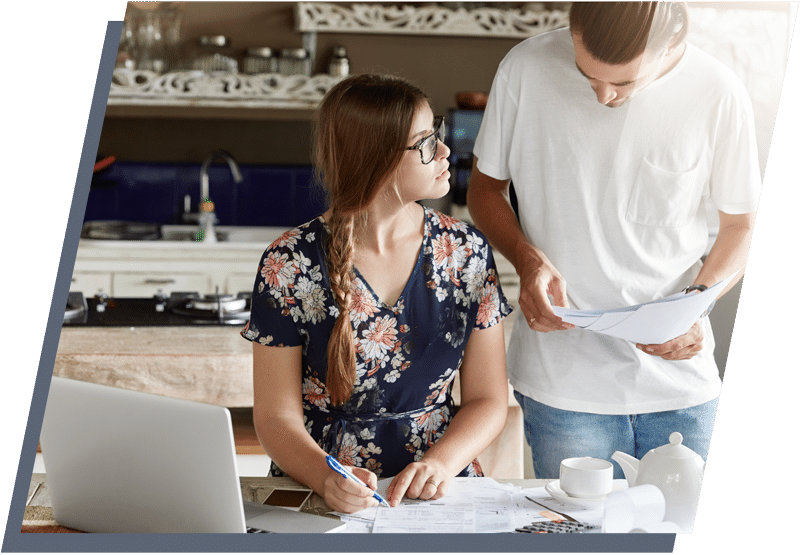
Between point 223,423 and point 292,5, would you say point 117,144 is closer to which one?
point 292,5

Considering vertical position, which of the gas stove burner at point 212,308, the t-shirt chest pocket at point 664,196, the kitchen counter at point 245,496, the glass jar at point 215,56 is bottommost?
the gas stove burner at point 212,308

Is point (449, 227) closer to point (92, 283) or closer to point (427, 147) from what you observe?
point (427, 147)

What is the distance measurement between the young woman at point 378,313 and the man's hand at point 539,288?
6 cm

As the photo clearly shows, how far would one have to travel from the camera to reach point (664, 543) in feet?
2.80

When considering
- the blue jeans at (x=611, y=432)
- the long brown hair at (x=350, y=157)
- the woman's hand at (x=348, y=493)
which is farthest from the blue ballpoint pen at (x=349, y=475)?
the blue jeans at (x=611, y=432)

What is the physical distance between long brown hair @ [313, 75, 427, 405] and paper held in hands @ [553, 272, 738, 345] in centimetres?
24

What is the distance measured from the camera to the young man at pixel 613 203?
2.81ft

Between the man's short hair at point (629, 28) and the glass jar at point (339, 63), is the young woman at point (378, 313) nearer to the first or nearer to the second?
the man's short hair at point (629, 28)

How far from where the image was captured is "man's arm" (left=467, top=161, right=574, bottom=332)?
0.93 metres

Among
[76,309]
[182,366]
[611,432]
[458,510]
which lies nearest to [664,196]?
[611,432]

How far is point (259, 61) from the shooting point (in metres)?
2.44

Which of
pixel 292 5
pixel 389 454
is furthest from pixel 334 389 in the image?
pixel 292 5

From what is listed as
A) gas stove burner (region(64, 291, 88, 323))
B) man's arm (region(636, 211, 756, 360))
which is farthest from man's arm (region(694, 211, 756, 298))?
gas stove burner (region(64, 291, 88, 323))

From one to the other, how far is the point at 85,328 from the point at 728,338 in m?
1.02
